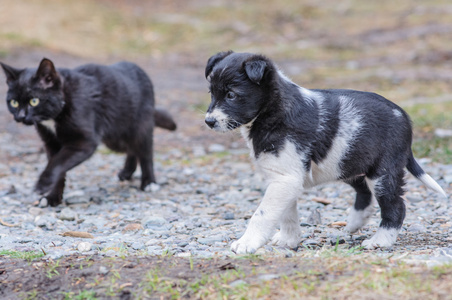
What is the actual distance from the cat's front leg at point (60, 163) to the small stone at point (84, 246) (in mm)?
1957

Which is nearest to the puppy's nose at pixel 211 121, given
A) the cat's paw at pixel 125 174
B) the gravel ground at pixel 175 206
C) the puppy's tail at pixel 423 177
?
the gravel ground at pixel 175 206

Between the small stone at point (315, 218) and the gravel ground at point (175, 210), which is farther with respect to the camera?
the small stone at point (315, 218)

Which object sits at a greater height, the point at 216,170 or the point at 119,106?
the point at 119,106

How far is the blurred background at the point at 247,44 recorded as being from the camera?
1082 centimetres

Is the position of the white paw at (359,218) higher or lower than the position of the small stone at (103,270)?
lower

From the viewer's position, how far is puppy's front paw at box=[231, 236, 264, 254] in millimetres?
4113

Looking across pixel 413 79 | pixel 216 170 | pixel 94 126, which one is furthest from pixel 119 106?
pixel 413 79

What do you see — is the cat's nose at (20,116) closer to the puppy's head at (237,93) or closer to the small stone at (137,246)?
the small stone at (137,246)

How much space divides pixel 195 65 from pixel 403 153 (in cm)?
1208

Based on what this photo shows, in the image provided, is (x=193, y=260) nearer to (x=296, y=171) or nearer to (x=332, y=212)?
(x=296, y=171)

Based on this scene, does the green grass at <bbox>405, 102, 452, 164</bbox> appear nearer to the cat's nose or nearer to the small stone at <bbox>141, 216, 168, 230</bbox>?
the small stone at <bbox>141, 216, 168, 230</bbox>

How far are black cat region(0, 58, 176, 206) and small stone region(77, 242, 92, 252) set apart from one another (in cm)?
196

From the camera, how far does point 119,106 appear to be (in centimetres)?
713

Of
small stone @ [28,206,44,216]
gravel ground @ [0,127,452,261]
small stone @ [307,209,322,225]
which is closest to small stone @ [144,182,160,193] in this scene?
gravel ground @ [0,127,452,261]
